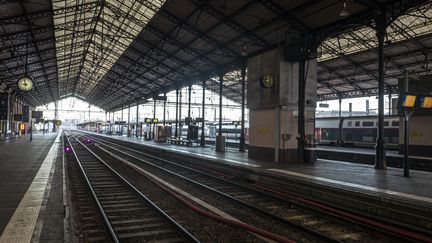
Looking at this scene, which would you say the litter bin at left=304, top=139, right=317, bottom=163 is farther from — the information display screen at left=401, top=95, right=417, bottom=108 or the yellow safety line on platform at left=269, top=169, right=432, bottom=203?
the information display screen at left=401, top=95, right=417, bottom=108

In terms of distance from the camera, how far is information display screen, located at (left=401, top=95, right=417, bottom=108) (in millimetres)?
11797

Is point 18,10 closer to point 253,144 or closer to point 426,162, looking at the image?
point 253,144

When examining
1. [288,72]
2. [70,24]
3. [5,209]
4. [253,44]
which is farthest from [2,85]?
[5,209]

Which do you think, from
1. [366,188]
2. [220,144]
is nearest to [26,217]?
[366,188]

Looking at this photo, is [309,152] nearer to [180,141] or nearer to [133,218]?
[133,218]

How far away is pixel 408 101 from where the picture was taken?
11.8 meters

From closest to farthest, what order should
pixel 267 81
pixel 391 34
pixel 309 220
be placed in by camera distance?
pixel 309 220 < pixel 267 81 < pixel 391 34

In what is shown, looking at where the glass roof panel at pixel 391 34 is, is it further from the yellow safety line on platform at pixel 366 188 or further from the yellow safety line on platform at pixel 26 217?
the yellow safety line on platform at pixel 26 217

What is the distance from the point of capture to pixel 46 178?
1174 centimetres

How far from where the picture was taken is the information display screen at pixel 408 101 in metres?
11.8

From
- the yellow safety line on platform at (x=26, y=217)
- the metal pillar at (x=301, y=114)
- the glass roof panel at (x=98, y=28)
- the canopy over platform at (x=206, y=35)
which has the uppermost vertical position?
the glass roof panel at (x=98, y=28)

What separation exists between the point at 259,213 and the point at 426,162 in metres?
11.6

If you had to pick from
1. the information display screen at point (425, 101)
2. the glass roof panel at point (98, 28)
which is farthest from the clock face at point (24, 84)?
the information display screen at point (425, 101)

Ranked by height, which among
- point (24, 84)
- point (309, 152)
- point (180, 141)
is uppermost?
point (24, 84)
